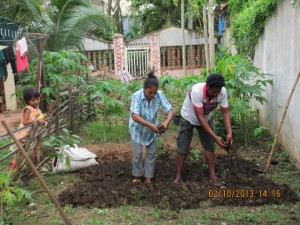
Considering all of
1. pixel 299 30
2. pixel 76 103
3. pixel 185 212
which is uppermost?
pixel 299 30

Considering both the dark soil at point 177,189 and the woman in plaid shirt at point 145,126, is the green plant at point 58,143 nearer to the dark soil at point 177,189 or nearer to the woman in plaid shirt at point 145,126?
the dark soil at point 177,189

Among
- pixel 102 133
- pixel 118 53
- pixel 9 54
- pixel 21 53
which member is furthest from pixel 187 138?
pixel 118 53

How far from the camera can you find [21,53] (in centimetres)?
729

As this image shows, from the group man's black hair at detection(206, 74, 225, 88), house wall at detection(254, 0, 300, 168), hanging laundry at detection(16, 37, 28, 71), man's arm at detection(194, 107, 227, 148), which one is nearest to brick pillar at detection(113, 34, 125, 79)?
hanging laundry at detection(16, 37, 28, 71)

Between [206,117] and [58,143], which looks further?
[206,117]

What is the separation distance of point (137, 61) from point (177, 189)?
48.6 feet

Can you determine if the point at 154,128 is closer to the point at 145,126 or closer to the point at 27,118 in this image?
the point at 145,126

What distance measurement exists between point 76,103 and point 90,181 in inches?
144

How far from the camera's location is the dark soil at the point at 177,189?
14.3 ft

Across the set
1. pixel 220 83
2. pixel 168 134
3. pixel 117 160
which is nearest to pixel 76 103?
pixel 168 134

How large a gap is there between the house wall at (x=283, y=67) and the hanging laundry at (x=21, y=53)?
457cm

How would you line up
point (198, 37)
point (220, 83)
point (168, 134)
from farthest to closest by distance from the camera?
point (198, 37) < point (168, 134) < point (220, 83)

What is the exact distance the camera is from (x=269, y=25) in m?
7.27

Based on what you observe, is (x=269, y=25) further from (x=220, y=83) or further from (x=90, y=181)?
(x=90, y=181)
